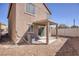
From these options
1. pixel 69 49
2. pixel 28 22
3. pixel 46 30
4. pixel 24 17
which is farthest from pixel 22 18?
pixel 69 49

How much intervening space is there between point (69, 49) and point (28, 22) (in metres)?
1.37

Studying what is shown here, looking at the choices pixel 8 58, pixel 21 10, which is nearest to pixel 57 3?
pixel 21 10

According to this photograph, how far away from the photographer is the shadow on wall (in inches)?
208

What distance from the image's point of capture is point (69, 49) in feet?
17.6

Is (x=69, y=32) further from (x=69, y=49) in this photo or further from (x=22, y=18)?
(x=22, y=18)

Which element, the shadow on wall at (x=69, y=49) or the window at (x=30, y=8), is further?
the window at (x=30, y=8)

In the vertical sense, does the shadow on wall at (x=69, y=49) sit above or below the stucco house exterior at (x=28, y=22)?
below

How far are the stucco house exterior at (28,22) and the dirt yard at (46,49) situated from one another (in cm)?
23

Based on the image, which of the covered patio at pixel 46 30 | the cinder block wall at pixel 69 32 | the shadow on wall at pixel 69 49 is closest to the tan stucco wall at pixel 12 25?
the covered patio at pixel 46 30

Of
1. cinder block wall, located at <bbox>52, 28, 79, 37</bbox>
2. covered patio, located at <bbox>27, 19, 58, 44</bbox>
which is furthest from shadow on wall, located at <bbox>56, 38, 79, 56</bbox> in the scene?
covered patio, located at <bbox>27, 19, 58, 44</bbox>

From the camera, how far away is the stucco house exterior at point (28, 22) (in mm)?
5526

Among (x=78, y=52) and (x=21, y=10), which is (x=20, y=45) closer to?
(x=21, y=10)

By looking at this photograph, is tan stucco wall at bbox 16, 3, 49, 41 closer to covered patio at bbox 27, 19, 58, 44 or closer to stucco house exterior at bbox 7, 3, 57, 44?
stucco house exterior at bbox 7, 3, 57, 44

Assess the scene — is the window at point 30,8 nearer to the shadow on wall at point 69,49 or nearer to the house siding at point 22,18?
the house siding at point 22,18
